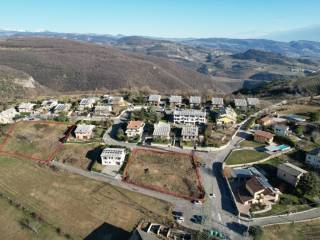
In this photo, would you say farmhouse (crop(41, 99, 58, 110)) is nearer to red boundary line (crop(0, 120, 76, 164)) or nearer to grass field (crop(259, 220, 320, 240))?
red boundary line (crop(0, 120, 76, 164))

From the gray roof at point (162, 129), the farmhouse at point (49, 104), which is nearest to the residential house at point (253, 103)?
the gray roof at point (162, 129)

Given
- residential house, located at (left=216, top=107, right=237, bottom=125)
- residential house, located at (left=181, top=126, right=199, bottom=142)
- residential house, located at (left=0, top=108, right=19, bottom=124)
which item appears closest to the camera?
residential house, located at (left=181, top=126, right=199, bottom=142)

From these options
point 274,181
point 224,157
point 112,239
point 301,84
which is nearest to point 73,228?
point 112,239

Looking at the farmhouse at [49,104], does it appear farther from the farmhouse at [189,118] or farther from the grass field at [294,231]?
the grass field at [294,231]

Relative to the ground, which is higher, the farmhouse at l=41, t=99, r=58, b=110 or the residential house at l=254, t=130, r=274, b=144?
the residential house at l=254, t=130, r=274, b=144

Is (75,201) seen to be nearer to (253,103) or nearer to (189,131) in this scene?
(189,131)

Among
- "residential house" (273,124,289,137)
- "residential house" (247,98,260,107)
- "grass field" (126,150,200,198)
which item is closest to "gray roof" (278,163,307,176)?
"residential house" (273,124,289,137)
